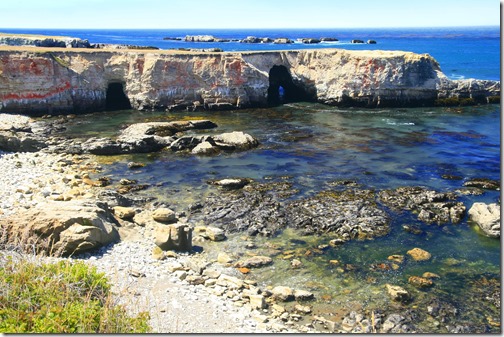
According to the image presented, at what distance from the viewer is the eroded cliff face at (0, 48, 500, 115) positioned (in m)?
54.1

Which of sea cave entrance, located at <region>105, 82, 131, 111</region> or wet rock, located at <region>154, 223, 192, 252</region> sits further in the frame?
sea cave entrance, located at <region>105, 82, 131, 111</region>

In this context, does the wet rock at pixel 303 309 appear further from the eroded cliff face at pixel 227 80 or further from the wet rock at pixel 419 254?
the eroded cliff face at pixel 227 80

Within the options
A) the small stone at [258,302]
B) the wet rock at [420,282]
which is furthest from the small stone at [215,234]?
the wet rock at [420,282]

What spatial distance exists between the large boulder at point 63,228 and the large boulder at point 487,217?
18503mm

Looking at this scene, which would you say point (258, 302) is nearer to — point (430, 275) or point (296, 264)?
point (296, 264)

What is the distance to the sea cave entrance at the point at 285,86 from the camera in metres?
63.4

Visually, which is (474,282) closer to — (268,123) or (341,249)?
(341,249)

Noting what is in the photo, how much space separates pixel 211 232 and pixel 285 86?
45.9 m

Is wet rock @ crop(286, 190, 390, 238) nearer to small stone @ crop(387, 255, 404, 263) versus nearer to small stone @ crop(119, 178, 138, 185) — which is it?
small stone @ crop(387, 255, 404, 263)

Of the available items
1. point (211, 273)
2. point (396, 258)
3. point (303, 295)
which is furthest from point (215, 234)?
point (396, 258)

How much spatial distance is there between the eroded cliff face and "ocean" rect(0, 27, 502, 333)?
7.89 ft

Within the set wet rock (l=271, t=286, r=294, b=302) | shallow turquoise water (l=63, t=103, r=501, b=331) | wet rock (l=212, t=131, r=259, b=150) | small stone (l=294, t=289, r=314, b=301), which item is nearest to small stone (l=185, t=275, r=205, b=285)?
shallow turquoise water (l=63, t=103, r=501, b=331)

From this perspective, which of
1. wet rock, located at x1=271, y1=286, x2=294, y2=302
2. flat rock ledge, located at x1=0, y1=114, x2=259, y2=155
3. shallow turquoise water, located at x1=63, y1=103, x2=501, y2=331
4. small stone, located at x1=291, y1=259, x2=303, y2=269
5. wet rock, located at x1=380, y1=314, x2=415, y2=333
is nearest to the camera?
wet rock, located at x1=380, y1=314, x2=415, y2=333

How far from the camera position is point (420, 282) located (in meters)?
18.3
